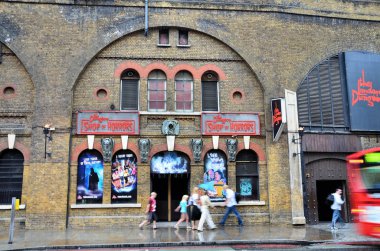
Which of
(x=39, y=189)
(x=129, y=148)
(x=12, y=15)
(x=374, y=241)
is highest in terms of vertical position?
(x=12, y=15)

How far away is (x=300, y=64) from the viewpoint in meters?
19.2

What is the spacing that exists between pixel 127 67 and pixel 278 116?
7423 millimetres

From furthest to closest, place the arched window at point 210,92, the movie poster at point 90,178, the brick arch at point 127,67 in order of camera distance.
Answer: the arched window at point 210,92, the brick arch at point 127,67, the movie poster at point 90,178

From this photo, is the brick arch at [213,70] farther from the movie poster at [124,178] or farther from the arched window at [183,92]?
the movie poster at [124,178]

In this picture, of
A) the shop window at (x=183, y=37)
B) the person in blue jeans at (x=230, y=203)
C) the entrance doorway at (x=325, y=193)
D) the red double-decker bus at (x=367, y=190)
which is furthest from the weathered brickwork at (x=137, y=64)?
the red double-decker bus at (x=367, y=190)

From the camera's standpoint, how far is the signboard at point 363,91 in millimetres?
19359

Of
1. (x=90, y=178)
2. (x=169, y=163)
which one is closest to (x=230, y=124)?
(x=169, y=163)

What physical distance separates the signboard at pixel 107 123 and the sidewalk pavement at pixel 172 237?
4.30 meters

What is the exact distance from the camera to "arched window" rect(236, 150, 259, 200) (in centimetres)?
1833

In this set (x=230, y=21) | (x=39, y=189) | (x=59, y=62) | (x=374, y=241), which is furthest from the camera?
(x=230, y=21)

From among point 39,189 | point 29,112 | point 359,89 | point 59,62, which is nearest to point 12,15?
point 59,62

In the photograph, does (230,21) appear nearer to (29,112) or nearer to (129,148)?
(129,148)

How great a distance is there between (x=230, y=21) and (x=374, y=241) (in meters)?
11.6

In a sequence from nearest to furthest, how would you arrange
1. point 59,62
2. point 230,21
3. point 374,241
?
point 374,241 → point 59,62 → point 230,21
